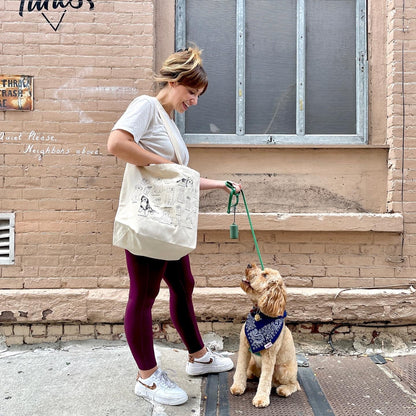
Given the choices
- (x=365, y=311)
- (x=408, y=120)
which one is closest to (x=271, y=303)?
(x=365, y=311)

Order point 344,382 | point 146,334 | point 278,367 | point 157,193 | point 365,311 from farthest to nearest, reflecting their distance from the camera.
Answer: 1. point 365,311
2. point 344,382
3. point 278,367
4. point 146,334
5. point 157,193

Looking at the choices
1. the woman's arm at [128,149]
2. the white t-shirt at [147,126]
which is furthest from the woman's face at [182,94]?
the woman's arm at [128,149]

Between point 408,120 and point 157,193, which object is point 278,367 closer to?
point 157,193

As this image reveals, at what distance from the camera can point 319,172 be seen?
3775mm

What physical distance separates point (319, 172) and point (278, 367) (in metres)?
1.85

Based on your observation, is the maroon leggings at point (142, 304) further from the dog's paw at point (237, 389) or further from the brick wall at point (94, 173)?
the brick wall at point (94, 173)

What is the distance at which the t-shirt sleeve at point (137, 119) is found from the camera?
2.23 meters

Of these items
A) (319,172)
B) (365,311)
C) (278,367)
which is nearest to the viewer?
(278,367)

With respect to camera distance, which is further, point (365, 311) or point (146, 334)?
point (365, 311)

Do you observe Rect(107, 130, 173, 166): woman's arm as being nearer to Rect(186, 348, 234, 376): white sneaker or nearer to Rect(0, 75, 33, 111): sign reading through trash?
Rect(186, 348, 234, 376): white sneaker

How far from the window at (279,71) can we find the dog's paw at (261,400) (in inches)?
86.9

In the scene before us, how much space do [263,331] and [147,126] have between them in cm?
140

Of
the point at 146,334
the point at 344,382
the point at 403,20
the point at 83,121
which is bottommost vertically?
the point at 344,382

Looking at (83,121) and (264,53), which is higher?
(264,53)
